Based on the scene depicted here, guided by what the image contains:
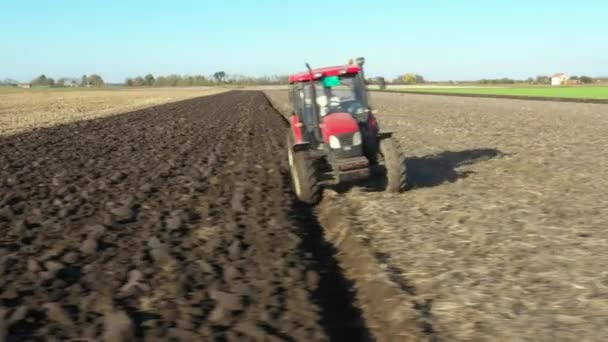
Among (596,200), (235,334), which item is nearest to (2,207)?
(235,334)

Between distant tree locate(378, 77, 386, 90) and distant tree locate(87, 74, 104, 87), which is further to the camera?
distant tree locate(87, 74, 104, 87)

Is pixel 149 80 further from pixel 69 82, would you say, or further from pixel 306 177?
pixel 306 177

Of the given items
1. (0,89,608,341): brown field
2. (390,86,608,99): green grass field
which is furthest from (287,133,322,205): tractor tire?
(390,86,608,99): green grass field

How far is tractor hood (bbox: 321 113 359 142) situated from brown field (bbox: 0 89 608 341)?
97 centimetres

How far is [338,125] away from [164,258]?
3.68m

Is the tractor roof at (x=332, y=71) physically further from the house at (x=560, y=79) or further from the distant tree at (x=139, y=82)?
the distant tree at (x=139, y=82)

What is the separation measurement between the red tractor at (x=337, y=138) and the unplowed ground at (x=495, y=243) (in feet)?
1.26

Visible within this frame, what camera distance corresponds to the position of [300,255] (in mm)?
Answer: 6102

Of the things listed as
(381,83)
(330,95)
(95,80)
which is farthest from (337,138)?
(95,80)

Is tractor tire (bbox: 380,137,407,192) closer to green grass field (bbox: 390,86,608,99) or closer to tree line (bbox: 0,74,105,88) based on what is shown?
green grass field (bbox: 390,86,608,99)

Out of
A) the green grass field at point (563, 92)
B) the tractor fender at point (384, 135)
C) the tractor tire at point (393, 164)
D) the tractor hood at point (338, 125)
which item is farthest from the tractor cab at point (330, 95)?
the green grass field at point (563, 92)

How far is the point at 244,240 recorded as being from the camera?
649 centimetres

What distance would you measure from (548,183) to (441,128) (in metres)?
11.9

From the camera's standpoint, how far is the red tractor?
8484 millimetres
